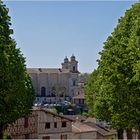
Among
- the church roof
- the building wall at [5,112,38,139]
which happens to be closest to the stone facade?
the church roof

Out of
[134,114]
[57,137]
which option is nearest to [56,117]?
[57,137]

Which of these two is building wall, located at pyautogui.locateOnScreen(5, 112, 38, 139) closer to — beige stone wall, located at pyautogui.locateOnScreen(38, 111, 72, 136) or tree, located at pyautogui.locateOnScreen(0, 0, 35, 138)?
beige stone wall, located at pyautogui.locateOnScreen(38, 111, 72, 136)

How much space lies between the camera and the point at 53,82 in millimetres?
179500

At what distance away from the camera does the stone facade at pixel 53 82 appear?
583ft

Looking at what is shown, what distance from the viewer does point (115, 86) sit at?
3138 centimetres

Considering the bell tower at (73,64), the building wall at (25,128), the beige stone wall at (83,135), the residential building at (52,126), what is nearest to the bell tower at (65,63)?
the bell tower at (73,64)

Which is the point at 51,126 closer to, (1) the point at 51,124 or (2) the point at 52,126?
(2) the point at 52,126

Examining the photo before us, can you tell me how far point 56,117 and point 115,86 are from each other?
33.1 m

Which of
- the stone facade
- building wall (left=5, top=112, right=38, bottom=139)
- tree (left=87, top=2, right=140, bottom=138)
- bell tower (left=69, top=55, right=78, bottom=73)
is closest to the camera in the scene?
tree (left=87, top=2, right=140, bottom=138)

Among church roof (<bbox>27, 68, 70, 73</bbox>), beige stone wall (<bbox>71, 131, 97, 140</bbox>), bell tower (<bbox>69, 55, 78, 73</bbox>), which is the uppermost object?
bell tower (<bbox>69, 55, 78, 73</bbox>)

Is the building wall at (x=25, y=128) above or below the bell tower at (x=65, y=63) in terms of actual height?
below

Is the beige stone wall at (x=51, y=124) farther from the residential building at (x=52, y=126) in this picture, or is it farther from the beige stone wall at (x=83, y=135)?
the beige stone wall at (x=83, y=135)

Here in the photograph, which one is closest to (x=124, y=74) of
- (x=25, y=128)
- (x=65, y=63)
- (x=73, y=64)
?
(x=25, y=128)

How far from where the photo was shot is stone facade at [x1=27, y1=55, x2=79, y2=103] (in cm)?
17762
